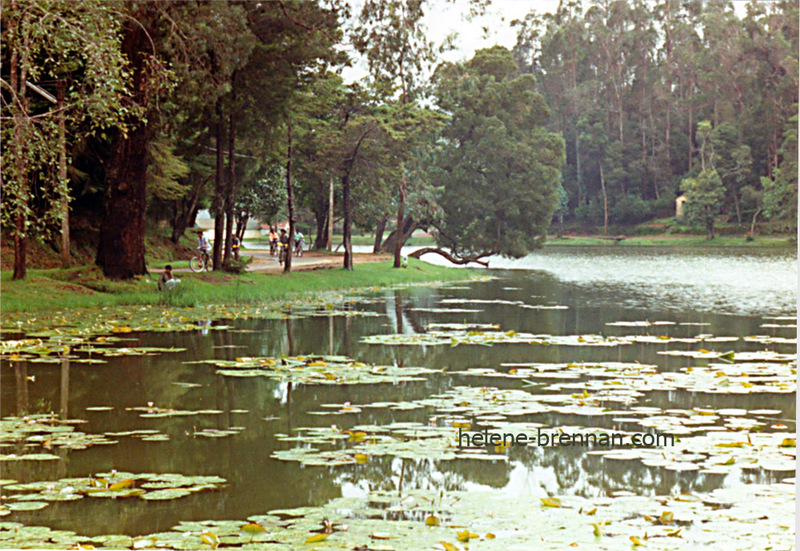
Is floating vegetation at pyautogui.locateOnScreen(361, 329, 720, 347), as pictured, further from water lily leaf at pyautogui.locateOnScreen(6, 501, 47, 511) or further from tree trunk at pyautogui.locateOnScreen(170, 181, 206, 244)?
tree trunk at pyautogui.locateOnScreen(170, 181, 206, 244)

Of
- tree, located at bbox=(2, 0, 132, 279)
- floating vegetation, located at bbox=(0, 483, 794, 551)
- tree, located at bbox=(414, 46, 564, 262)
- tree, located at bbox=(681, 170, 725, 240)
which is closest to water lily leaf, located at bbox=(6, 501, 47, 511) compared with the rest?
floating vegetation, located at bbox=(0, 483, 794, 551)

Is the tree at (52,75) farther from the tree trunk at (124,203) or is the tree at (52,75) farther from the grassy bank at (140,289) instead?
the tree trunk at (124,203)

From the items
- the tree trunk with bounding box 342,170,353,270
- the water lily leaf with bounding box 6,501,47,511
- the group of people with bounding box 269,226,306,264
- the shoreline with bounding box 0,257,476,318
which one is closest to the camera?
the water lily leaf with bounding box 6,501,47,511

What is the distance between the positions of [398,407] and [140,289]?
13.1m

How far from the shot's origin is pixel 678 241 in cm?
8400

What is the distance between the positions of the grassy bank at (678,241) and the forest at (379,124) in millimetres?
1505

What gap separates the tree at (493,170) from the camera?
5084 centimetres

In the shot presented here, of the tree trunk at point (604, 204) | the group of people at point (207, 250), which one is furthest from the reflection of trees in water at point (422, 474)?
the tree trunk at point (604, 204)

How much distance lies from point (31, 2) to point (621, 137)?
89835 millimetres

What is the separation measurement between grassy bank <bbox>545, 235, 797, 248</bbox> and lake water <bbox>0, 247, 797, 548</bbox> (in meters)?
62.0

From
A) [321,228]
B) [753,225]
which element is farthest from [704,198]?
[321,228]

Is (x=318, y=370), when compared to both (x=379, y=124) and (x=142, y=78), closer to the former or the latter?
(x=142, y=78)

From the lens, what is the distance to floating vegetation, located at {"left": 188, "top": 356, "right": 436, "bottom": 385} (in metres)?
11.3

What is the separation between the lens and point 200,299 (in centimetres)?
2233
